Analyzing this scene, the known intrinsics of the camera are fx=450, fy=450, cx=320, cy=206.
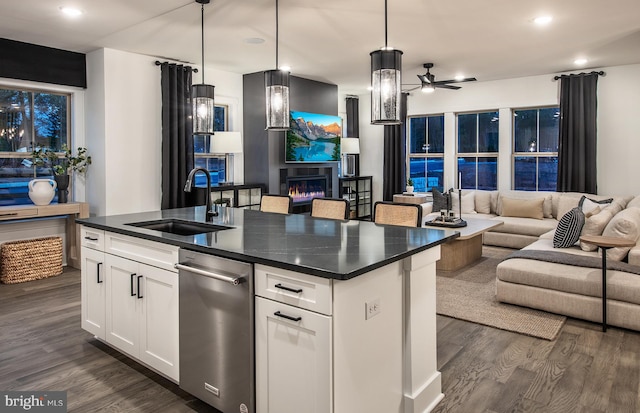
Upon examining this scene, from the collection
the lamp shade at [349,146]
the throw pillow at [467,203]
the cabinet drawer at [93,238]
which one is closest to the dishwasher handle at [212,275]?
the cabinet drawer at [93,238]

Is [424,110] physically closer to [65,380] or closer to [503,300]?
[503,300]

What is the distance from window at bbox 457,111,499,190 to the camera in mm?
7949

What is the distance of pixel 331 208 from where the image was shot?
3.85m

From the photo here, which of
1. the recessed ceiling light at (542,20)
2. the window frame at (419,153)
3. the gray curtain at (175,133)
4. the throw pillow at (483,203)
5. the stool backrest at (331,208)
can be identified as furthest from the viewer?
the window frame at (419,153)

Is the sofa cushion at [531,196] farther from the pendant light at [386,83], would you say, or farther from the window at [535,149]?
the pendant light at [386,83]

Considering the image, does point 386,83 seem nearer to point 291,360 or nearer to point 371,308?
point 371,308

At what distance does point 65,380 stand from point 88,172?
11.8ft

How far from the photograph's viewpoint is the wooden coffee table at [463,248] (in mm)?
Result: 5133

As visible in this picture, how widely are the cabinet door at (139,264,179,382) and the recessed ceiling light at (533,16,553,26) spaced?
4.11 metres

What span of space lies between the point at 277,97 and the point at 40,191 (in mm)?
3522

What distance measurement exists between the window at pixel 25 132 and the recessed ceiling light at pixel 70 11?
1.70 meters

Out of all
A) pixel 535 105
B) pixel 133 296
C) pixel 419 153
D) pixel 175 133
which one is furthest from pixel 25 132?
pixel 535 105

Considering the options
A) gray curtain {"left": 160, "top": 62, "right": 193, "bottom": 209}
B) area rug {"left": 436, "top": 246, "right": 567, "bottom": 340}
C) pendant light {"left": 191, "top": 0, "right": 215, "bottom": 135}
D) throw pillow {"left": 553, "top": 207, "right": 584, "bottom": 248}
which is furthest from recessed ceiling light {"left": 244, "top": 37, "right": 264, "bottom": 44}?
throw pillow {"left": 553, "top": 207, "right": 584, "bottom": 248}

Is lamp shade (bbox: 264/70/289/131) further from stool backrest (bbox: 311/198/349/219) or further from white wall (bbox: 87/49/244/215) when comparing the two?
white wall (bbox: 87/49/244/215)
